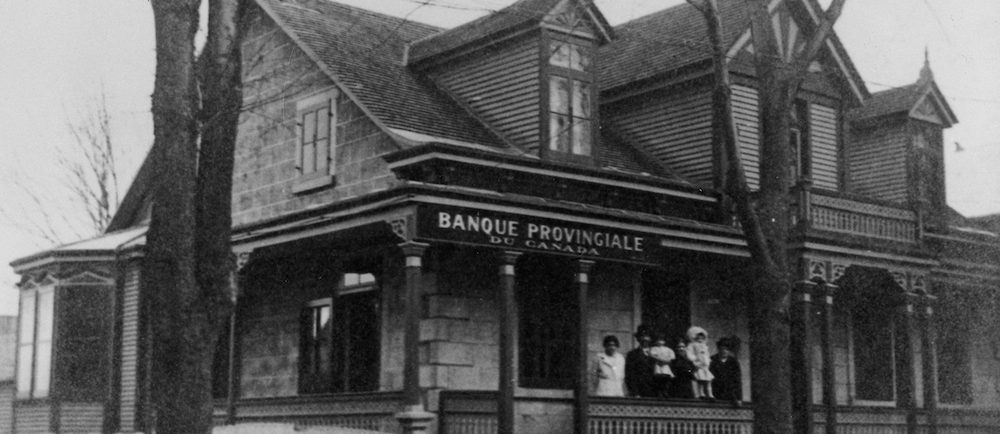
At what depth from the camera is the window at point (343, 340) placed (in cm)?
2222

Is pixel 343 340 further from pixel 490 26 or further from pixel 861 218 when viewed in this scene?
pixel 861 218

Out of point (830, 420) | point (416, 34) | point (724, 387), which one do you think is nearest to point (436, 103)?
point (416, 34)

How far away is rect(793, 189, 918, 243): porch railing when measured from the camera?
2352 centimetres

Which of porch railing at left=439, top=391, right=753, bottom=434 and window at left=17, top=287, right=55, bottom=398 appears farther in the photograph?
window at left=17, top=287, right=55, bottom=398

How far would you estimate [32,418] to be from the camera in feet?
84.9

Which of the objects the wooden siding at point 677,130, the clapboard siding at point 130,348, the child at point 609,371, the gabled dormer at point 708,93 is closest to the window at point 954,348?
the gabled dormer at point 708,93

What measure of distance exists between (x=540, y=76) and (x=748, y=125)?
4915mm

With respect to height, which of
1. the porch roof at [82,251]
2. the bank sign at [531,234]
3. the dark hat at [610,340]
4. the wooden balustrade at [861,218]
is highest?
the wooden balustrade at [861,218]

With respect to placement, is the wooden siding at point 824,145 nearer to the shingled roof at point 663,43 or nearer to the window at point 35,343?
the shingled roof at point 663,43

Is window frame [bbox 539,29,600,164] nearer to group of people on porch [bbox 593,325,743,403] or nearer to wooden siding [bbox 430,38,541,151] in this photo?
wooden siding [bbox 430,38,541,151]

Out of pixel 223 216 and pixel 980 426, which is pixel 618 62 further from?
pixel 223 216

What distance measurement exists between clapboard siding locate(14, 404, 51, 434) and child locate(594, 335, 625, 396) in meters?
10.8

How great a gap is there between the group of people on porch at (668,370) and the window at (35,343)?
A: 10.6 meters

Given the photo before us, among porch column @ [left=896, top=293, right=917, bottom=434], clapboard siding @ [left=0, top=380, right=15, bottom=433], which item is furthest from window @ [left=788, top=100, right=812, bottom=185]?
clapboard siding @ [left=0, top=380, right=15, bottom=433]
